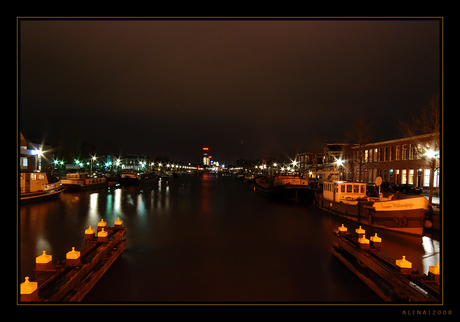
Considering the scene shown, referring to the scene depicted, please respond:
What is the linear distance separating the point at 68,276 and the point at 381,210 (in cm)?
1942

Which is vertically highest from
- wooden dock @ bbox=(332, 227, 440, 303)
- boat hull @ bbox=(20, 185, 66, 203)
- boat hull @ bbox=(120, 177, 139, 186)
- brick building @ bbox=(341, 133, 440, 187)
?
brick building @ bbox=(341, 133, 440, 187)

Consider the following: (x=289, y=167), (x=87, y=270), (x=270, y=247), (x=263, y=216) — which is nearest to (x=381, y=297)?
(x=270, y=247)

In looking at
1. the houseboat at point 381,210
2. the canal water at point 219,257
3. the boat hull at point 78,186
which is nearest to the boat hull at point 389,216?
the houseboat at point 381,210

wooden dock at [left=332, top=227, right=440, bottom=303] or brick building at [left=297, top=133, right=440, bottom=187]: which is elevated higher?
brick building at [left=297, top=133, right=440, bottom=187]

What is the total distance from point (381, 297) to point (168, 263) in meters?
8.07

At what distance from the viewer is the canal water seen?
860cm

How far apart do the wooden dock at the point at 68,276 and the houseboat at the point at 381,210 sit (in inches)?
702

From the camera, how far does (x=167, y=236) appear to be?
660 inches

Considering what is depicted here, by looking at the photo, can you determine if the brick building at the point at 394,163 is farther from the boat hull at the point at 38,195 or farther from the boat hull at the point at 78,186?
the boat hull at the point at 78,186

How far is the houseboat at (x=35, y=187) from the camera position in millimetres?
29906

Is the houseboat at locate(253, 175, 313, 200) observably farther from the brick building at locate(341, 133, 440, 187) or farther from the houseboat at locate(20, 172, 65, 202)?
the houseboat at locate(20, 172, 65, 202)

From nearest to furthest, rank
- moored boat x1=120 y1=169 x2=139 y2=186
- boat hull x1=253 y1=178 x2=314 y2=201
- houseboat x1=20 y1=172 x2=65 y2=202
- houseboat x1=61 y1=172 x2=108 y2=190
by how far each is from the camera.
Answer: houseboat x1=20 y1=172 x2=65 y2=202 → boat hull x1=253 y1=178 x2=314 y2=201 → houseboat x1=61 y1=172 x2=108 y2=190 → moored boat x1=120 y1=169 x2=139 y2=186

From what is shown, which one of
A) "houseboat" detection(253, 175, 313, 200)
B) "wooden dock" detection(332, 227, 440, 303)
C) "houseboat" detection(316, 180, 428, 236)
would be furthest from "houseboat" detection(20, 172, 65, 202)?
"wooden dock" detection(332, 227, 440, 303)

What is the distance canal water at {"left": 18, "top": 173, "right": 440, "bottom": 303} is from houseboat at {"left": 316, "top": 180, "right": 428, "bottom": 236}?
82 cm
